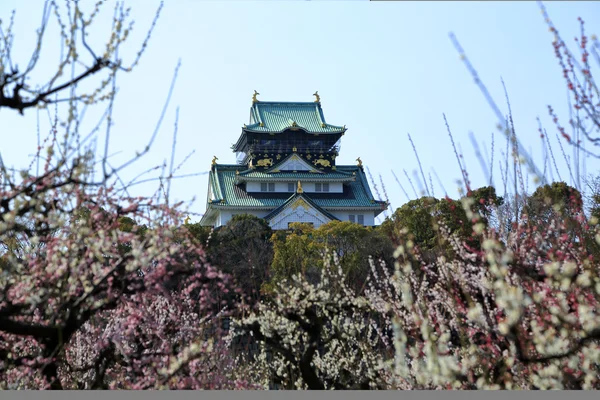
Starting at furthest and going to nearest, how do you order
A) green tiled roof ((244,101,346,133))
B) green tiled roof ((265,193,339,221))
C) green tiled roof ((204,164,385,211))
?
green tiled roof ((244,101,346,133)), green tiled roof ((204,164,385,211)), green tiled roof ((265,193,339,221))

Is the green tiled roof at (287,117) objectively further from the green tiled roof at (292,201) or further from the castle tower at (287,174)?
the green tiled roof at (292,201)

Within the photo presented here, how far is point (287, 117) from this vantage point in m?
53.0

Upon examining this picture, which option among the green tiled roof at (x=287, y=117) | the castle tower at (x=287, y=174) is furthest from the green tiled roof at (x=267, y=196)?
the green tiled roof at (x=287, y=117)

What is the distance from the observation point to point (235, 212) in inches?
1917

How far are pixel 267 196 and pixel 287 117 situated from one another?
660cm

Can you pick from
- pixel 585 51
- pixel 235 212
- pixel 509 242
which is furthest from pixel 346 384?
pixel 235 212

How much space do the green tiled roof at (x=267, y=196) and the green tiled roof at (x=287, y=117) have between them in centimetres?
307

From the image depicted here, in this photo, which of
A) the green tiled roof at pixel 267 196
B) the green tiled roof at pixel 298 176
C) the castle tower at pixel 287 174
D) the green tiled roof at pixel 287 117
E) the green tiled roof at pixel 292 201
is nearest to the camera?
the green tiled roof at pixel 292 201

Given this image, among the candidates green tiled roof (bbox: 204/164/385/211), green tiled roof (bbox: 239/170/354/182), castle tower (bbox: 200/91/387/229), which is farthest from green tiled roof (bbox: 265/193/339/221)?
green tiled roof (bbox: 239/170/354/182)

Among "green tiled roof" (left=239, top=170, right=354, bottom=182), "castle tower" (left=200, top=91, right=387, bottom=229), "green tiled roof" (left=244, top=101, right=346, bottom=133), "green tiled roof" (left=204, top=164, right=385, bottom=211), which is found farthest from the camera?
"green tiled roof" (left=244, top=101, right=346, bottom=133)

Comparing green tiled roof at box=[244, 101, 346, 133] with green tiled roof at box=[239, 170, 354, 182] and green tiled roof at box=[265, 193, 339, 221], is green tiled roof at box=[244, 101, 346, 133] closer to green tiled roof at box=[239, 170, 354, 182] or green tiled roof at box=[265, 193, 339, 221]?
green tiled roof at box=[239, 170, 354, 182]

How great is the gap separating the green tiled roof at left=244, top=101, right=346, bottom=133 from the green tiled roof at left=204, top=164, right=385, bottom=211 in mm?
3069

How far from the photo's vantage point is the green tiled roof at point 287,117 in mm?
51344

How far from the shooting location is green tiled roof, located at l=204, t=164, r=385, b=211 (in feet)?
159
